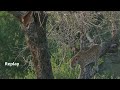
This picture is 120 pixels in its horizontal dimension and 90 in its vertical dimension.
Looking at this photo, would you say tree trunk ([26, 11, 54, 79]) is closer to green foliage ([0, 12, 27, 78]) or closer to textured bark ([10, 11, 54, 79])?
textured bark ([10, 11, 54, 79])

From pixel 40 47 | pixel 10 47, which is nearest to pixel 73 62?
pixel 40 47

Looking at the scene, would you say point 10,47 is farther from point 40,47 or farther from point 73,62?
point 73,62

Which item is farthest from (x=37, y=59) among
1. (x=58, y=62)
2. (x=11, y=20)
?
(x=11, y=20)

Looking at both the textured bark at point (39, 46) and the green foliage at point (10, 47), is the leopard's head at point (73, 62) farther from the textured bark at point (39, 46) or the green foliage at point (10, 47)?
the green foliage at point (10, 47)

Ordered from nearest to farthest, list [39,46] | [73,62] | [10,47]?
1. [10,47]
2. [73,62]
3. [39,46]

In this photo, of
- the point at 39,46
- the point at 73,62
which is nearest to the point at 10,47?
the point at 39,46

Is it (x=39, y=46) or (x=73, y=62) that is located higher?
(x=39, y=46)

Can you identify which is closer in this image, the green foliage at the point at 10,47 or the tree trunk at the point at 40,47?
the green foliage at the point at 10,47

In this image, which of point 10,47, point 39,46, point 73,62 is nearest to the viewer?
point 10,47

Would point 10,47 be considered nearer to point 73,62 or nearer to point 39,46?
point 39,46

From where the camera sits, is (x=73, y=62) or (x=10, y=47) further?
(x=73, y=62)

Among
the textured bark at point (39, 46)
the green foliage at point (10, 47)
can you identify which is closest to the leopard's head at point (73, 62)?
the textured bark at point (39, 46)

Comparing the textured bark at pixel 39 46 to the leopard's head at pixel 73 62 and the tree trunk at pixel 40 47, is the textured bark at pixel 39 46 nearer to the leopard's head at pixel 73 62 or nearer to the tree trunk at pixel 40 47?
the tree trunk at pixel 40 47

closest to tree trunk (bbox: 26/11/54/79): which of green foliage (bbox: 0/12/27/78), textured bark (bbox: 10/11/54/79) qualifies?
textured bark (bbox: 10/11/54/79)
